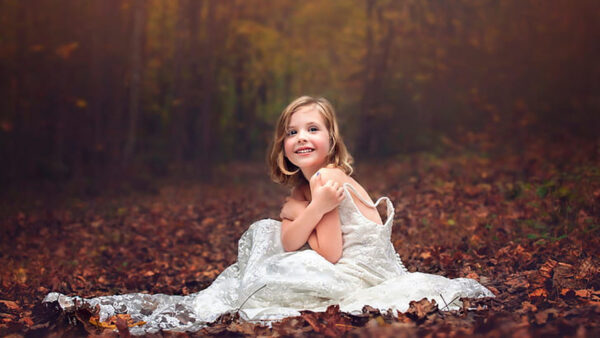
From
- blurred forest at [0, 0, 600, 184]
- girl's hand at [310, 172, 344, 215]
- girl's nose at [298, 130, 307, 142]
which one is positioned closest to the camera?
girl's hand at [310, 172, 344, 215]

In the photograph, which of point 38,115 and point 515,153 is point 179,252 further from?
point 38,115

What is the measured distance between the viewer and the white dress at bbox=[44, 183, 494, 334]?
286 centimetres

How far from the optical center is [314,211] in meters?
2.83

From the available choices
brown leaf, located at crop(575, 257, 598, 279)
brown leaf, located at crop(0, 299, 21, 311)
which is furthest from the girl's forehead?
brown leaf, located at crop(0, 299, 21, 311)

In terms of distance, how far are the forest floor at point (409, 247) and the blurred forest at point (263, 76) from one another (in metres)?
3.08

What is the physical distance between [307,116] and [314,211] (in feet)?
1.91

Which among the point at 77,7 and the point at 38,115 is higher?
the point at 77,7

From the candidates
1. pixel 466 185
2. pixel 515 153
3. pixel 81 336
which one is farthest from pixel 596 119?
pixel 81 336

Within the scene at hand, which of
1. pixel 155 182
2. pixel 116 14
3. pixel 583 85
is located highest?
pixel 116 14

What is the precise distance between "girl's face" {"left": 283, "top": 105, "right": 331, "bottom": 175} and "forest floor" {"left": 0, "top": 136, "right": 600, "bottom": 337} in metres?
0.84

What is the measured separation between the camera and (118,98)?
12742mm

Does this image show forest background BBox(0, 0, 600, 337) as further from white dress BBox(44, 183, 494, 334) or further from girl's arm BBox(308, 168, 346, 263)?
girl's arm BBox(308, 168, 346, 263)

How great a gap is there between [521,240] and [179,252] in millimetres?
3348

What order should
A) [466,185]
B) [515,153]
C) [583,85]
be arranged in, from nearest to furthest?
[466,185], [515,153], [583,85]
